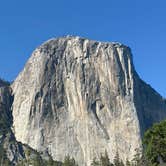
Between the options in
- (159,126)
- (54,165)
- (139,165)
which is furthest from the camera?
Result: (54,165)

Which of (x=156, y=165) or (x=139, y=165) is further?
(x=139, y=165)

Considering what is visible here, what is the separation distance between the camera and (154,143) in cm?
10019

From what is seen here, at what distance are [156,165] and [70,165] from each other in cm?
5777

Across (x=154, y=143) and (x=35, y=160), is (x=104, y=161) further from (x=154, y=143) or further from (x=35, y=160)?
(x=154, y=143)

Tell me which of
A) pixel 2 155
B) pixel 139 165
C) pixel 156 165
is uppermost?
pixel 2 155

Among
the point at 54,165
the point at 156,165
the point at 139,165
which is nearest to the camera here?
the point at 156,165

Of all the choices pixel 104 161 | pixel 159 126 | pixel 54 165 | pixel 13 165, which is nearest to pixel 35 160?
pixel 54 165

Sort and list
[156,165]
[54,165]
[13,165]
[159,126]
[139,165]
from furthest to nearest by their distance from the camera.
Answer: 1. [13,165]
2. [54,165]
3. [139,165]
4. [159,126]
5. [156,165]

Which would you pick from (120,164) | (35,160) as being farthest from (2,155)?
(120,164)

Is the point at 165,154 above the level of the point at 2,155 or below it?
below

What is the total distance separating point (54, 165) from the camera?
15950 cm

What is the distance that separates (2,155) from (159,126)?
74.1 meters

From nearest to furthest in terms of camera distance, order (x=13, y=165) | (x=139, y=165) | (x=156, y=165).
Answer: (x=156, y=165)
(x=139, y=165)
(x=13, y=165)

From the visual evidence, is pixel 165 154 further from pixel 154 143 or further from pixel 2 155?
pixel 2 155
